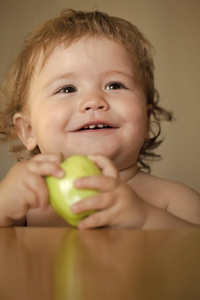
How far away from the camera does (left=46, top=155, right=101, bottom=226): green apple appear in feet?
2.06

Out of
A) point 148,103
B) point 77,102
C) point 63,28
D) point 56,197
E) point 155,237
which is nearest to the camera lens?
point 155,237

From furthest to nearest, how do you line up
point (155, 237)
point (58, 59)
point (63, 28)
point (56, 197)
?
1. point (63, 28)
2. point (58, 59)
3. point (56, 197)
4. point (155, 237)

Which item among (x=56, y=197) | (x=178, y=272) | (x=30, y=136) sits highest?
(x=178, y=272)

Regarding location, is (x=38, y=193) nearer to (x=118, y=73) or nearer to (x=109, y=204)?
(x=109, y=204)

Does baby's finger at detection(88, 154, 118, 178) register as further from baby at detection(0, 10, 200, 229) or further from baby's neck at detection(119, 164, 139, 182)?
baby's neck at detection(119, 164, 139, 182)

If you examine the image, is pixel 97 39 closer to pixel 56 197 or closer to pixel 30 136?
pixel 30 136

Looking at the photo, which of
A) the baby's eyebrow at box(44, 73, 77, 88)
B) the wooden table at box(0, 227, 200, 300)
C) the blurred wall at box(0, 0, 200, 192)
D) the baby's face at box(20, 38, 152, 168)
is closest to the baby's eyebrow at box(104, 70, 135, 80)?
the baby's face at box(20, 38, 152, 168)

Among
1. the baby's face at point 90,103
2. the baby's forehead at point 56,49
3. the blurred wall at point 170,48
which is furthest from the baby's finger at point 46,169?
the blurred wall at point 170,48

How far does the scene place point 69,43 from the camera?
1.28 metres

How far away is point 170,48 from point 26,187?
7.27ft

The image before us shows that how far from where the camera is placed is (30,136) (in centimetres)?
143

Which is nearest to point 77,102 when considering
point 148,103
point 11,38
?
point 148,103

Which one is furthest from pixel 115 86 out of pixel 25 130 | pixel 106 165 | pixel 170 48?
pixel 170 48

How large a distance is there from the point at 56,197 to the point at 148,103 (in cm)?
95
